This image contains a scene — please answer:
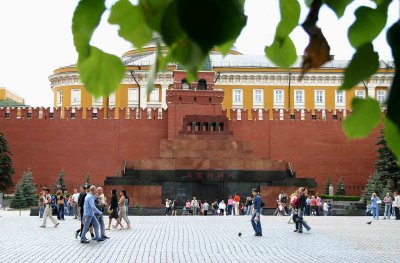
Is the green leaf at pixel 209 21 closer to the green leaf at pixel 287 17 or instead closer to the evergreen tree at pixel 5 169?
the green leaf at pixel 287 17

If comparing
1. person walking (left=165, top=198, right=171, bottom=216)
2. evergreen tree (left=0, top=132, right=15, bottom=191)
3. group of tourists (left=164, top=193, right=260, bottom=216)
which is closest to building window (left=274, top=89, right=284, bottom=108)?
evergreen tree (left=0, top=132, right=15, bottom=191)

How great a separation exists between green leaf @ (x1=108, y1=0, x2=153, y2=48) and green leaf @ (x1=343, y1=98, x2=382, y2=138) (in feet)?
1.34

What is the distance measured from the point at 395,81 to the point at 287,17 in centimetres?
31

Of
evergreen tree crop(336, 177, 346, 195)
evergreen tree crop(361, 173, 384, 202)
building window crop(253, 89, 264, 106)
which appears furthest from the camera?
building window crop(253, 89, 264, 106)

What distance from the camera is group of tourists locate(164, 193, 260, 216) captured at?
888 inches

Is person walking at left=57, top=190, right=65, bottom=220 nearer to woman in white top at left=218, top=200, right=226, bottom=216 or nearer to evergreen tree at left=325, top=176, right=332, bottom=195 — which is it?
woman in white top at left=218, top=200, right=226, bottom=216

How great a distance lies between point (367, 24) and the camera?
130cm

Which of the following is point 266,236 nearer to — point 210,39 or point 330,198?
point 210,39

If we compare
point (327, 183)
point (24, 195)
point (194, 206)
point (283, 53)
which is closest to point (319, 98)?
point (327, 183)

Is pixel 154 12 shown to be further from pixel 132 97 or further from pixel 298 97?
pixel 298 97

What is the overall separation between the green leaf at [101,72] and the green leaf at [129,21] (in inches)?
2.0

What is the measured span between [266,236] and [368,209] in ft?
39.4

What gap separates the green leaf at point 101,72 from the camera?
1170 millimetres

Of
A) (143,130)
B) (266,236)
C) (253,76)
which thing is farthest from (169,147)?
(253,76)
